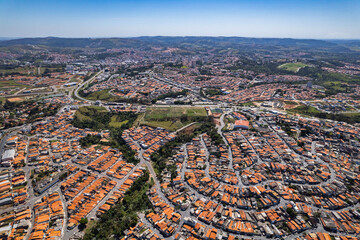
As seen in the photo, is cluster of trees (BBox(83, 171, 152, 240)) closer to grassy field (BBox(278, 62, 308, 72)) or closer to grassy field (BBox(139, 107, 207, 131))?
grassy field (BBox(139, 107, 207, 131))

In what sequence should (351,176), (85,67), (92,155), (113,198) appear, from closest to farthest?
(113,198) → (351,176) → (92,155) → (85,67)

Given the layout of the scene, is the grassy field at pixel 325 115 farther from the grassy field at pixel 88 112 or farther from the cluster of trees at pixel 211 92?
the grassy field at pixel 88 112

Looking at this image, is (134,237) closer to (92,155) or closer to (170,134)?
(92,155)

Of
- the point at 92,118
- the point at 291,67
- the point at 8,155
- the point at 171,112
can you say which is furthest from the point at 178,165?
the point at 291,67

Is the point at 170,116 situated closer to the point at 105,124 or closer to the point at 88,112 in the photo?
the point at 105,124

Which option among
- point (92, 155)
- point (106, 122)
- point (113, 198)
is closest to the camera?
point (113, 198)

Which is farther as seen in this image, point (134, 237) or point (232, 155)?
point (232, 155)

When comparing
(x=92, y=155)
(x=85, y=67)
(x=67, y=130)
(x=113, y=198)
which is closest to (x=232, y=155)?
(x=113, y=198)

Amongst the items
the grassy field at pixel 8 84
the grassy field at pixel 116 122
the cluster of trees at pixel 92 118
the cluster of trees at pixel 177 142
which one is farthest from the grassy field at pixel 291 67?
the grassy field at pixel 8 84
